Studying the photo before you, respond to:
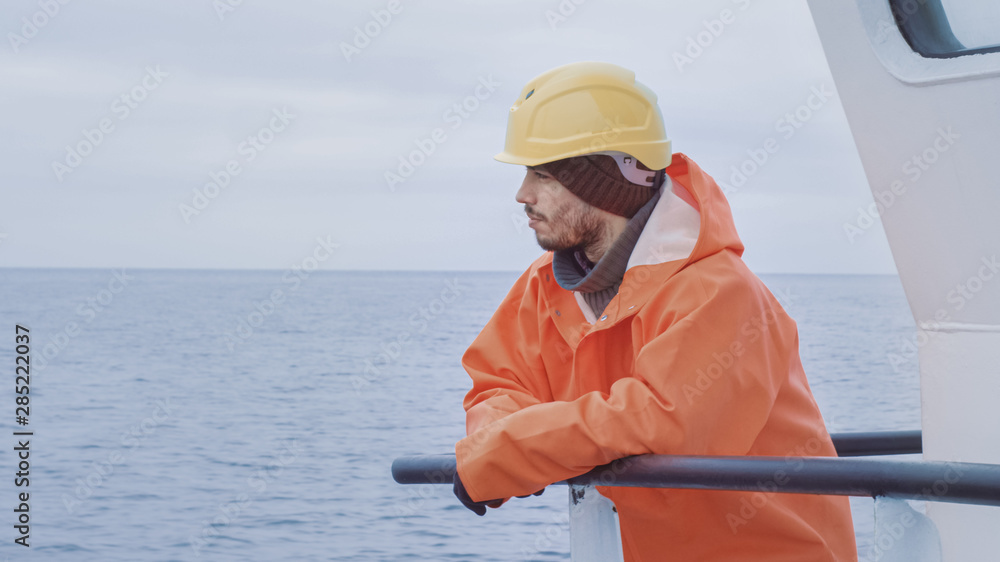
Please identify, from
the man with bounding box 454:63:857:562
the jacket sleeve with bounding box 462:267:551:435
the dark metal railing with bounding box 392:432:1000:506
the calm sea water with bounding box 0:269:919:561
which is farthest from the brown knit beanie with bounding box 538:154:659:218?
the calm sea water with bounding box 0:269:919:561

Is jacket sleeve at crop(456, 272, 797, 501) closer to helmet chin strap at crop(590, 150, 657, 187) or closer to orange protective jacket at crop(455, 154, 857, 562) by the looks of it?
orange protective jacket at crop(455, 154, 857, 562)

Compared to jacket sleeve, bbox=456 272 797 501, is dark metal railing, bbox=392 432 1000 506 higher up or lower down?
lower down

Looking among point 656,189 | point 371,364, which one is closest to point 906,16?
point 656,189

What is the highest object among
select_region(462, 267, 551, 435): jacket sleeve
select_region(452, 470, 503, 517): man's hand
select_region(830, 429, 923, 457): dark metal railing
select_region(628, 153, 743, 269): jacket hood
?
select_region(628, 153, 743, 269): jacket hood

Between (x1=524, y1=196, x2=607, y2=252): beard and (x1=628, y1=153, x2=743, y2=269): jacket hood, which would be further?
(x1=524, y1=196, x2=607, y2=252): beard

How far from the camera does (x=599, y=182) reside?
2.06 metres

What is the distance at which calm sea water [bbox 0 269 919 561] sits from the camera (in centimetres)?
1109

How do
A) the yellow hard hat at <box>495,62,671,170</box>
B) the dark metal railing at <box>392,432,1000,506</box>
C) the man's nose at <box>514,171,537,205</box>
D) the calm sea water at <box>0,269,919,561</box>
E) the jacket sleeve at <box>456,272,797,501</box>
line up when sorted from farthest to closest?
1. the calm sea water at <box>0,269,919,561</box>
2. the man's nose at <box>514,171,537,205</box>
3. the yellow hard hat at <box>495,62,671,170</box>
4. the jacket sleeve at <box>456,272,797,501</box>
5. the dark metal railing at <box>392,432,1000,506</box>

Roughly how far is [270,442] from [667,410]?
16.7 m

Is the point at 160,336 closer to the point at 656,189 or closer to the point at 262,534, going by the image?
the point at 262,534

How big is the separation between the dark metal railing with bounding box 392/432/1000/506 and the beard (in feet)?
1.81

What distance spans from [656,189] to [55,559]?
10446mm

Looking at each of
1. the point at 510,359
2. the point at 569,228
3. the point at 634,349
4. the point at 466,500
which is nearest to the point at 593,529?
the point at 466,500

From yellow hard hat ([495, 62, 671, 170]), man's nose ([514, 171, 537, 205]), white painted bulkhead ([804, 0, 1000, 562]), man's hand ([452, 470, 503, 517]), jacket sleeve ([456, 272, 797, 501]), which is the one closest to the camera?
jacket sleeve ([456, 272, 797, 501])
